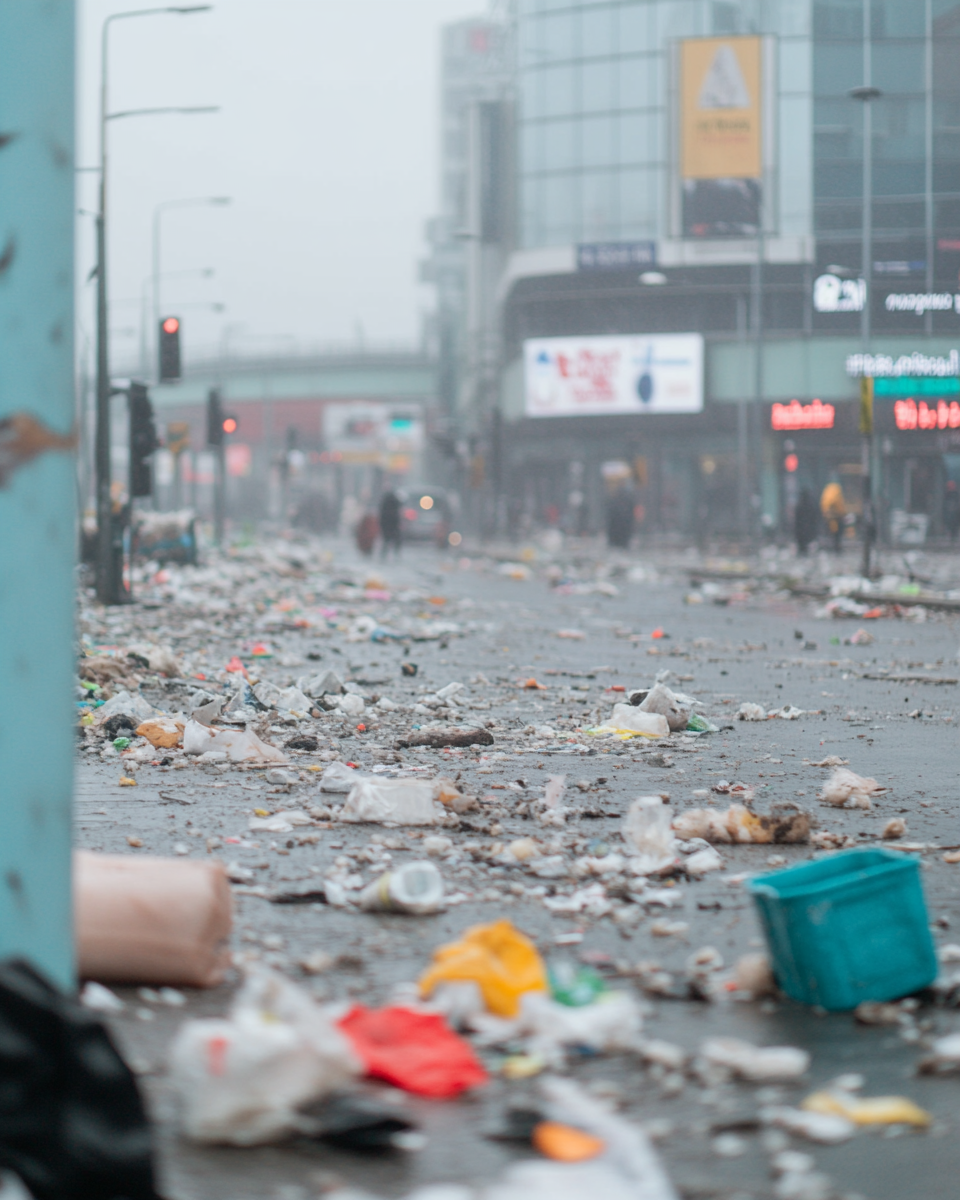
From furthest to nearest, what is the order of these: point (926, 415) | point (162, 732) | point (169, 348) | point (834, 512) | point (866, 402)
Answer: point (926, 415), point (834, 512), point (866, 402), point (169, 348), point (162, 732)

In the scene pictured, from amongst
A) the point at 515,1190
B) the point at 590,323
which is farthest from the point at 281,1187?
the point at 590,323

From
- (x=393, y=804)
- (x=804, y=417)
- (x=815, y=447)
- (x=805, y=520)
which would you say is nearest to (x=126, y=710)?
(x=393, y=804)

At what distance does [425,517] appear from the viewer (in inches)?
2103

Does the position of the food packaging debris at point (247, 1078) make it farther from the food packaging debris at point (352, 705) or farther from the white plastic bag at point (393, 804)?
the food packaging debris at point (352, 705)

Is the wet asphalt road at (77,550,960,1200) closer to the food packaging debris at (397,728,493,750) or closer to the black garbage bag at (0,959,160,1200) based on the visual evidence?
the food packaging debris at (397,728,493,750)

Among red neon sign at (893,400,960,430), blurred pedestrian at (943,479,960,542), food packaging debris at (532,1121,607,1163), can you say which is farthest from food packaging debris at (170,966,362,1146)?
red neon sign at (893,400,960,430)

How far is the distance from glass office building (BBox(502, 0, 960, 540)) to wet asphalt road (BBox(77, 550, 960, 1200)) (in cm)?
3959

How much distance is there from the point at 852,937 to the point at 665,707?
18.9 feet

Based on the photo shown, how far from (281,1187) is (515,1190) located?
42cm

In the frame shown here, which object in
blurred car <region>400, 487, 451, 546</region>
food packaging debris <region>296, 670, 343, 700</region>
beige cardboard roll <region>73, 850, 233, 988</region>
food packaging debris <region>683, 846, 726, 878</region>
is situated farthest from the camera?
blurred car <region>400, 487, 451, 546</region>

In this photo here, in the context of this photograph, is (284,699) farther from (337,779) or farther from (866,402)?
(866,402)

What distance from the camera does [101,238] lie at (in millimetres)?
22688

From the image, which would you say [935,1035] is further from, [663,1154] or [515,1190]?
[515,1190]

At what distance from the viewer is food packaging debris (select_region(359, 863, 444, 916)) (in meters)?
5.10
